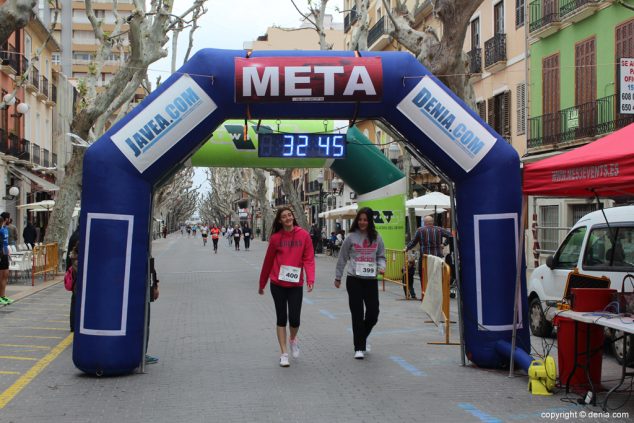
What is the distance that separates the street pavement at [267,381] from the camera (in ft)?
22.0

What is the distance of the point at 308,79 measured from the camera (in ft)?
28.3

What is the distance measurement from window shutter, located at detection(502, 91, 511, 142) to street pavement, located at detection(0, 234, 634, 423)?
16.9 metres

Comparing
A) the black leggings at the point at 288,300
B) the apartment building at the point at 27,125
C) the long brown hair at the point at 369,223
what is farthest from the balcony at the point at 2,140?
the black leggings at the point at 288,300

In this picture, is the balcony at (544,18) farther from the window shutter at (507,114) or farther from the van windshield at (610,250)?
the van windshield at (610,250)

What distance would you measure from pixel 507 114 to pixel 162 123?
2245 centimetres

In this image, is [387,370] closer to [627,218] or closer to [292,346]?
[292,346]

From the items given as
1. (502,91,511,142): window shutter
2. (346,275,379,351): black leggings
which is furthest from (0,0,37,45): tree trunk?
(502,91,511,142): window shutter

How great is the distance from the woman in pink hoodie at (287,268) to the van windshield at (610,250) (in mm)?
3823

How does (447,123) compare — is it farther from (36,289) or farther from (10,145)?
(10,145)

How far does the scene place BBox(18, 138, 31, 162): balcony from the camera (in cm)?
3612

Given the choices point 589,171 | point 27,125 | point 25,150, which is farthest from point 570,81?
point 27,125

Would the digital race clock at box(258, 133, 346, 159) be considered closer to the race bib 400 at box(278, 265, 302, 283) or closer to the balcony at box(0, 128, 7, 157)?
the race bib 400 at box(278, 265, 302, 283)

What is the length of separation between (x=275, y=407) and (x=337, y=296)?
35.3 ft

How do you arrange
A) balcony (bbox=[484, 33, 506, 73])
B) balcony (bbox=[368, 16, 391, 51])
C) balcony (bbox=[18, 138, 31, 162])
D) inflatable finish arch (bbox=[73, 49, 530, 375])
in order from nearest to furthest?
inflatable finish arch (bbox=[73, 49, 530, 375]), balcony (bbox=[484, 33, 506, 73]), balcony (bbox=[18, 138, 31, 162]), balcony (bbox=[368, 16, 391, 51])
